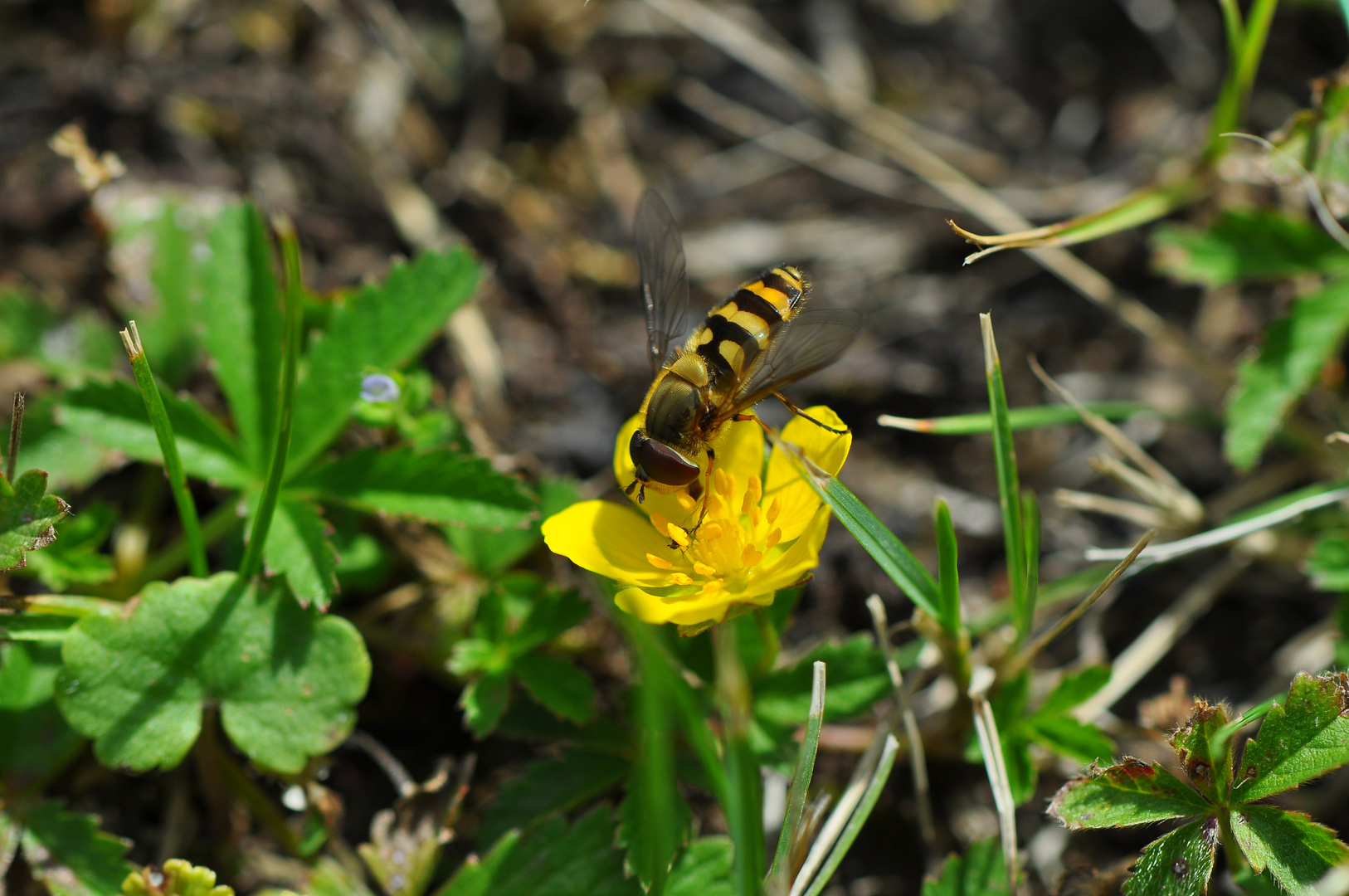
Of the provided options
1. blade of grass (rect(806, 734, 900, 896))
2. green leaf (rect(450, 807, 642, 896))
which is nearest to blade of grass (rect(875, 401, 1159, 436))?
blade of grass (rect(806, 734, 900, 896))

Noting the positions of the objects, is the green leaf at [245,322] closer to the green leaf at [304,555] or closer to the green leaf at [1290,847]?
the green leaf at [304,555]

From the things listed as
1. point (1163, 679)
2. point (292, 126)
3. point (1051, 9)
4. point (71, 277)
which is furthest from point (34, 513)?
point (1051, 9)

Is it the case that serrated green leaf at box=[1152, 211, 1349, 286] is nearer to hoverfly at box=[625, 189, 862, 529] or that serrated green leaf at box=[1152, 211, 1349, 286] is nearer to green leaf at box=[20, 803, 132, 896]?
hoverfly at box=[625, 189, 862, 529]

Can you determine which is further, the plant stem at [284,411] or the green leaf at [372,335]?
the green leaf at [372,335]

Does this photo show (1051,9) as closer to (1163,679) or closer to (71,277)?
(1163,679)

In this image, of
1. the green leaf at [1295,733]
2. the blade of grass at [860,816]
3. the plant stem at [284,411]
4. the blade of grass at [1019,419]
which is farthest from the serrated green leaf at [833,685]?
the plant stem at [284,411]

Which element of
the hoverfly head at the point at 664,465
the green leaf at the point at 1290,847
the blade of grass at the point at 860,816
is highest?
the hoverfly head at the point at 664,465
